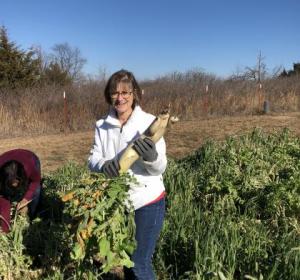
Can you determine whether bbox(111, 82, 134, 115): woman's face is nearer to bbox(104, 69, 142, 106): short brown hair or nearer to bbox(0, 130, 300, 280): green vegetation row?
bbox(104, 69, 142, 106): short brown hair

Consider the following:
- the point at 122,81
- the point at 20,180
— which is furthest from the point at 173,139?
the point at 122,81

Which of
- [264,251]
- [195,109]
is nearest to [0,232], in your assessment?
[264,251]

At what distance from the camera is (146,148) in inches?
90.7

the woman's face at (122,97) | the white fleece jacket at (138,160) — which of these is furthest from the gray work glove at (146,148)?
the woman's face at (122,97)

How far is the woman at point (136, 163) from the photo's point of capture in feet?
8.12

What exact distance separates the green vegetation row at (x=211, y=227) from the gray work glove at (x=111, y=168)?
5 centimetres

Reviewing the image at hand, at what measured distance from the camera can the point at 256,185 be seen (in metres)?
4.62

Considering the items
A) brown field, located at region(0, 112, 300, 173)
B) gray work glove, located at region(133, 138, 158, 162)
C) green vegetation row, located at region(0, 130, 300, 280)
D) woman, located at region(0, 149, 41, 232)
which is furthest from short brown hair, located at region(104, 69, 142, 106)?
brown field, located at region(0, 112, 300, 173)

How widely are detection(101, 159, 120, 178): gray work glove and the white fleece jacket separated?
47mm

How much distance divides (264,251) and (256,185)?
1.72 m

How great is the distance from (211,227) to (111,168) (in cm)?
105

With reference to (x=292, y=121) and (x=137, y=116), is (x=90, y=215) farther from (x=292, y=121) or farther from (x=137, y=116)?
(x=292, y=121)

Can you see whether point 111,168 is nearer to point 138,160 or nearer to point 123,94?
point 138,160

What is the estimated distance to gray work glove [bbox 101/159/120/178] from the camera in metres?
2.40
